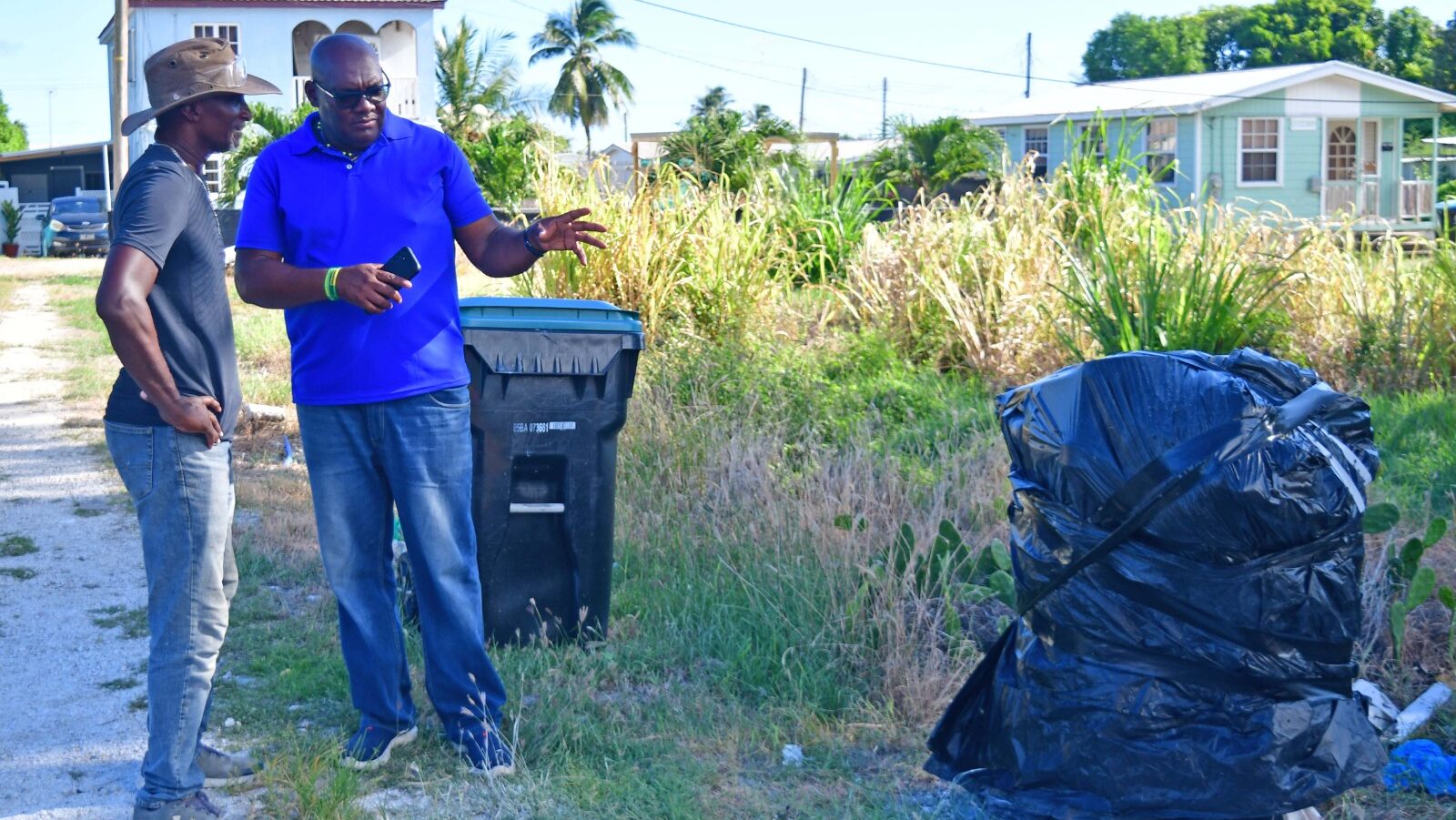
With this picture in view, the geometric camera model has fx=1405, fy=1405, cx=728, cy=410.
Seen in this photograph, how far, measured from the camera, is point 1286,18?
199 ft

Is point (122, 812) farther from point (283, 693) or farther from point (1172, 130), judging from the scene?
point (1172, 130)

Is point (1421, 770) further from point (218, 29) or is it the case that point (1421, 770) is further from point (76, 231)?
point (218, 29)

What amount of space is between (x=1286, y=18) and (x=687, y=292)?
5854 centimetres

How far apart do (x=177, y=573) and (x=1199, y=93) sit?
28.5 meters

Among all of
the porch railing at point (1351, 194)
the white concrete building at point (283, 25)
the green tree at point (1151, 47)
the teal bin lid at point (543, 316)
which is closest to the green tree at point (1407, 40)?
the green tree at point (1151, 47)

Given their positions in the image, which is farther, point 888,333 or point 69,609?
point 888,333

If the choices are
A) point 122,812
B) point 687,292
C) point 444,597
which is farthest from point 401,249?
point 687,292

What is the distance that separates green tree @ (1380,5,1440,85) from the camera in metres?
55.1

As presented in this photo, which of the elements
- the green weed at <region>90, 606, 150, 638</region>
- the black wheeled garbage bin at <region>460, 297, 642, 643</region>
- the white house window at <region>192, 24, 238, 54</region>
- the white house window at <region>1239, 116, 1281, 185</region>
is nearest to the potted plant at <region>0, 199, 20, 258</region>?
the white house window at <region>192, 24, 238, 54</region>

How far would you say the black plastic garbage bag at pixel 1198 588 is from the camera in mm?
2941

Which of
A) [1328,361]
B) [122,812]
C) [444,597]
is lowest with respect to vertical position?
[122,812]

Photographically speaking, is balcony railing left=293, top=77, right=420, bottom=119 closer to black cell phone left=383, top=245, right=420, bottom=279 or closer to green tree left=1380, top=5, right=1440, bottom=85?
black cell phone left=383, top=245, right=420, bottom=279

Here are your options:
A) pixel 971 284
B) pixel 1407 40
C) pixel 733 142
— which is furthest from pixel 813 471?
pixel 1407 40

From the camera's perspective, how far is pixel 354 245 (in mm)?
3775
